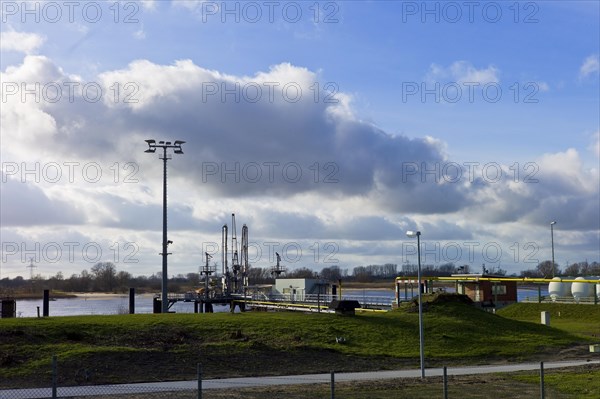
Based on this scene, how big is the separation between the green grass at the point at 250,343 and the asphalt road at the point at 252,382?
→ 1805 mm

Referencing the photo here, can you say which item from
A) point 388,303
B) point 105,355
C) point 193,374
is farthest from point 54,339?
point 388,303

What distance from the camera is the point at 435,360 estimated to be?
1515 inches

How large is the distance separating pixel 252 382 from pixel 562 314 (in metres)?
50.5

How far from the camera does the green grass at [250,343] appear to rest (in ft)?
104

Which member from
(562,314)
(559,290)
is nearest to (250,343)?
(562,314)

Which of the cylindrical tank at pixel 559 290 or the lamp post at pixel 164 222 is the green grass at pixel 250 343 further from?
the cylindrical tank at pixel 559 290

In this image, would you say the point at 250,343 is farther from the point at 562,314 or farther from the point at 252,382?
the point at 562,314

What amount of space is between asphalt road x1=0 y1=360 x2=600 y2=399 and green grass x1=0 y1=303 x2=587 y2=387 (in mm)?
1805

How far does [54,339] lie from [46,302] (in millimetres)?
25583

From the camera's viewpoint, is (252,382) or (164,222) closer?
(252,382)

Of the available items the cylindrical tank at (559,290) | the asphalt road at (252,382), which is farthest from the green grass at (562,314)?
the asphalt road at (252,382)

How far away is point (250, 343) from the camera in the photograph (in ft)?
123

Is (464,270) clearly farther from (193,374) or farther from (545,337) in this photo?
(193,374)

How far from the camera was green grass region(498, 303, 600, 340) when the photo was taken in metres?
62.5
